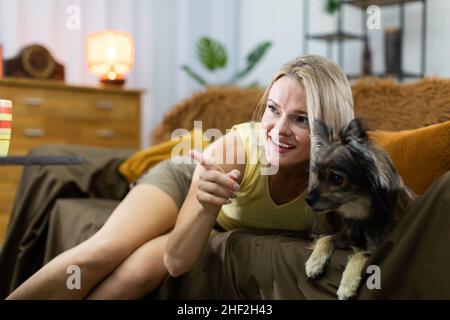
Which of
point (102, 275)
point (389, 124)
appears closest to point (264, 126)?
point (102, 275)

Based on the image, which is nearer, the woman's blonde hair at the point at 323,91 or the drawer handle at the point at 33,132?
the woman's blonde hair at the point at 323,91

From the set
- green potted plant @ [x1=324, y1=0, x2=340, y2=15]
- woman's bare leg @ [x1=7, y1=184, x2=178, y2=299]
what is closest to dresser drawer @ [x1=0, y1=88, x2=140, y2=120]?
green potted plant @ [x1=324, y1=0, x2=340, y2=15]

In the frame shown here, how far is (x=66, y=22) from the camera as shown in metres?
3.90

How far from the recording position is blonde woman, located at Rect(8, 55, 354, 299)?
1167mm

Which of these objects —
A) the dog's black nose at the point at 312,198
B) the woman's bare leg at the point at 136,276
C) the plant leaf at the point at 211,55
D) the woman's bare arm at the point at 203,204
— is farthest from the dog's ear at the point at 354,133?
the plant leaf at the point at 211,55

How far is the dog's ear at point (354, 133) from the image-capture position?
1.04 meters

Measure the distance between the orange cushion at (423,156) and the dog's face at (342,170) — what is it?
0.31 m

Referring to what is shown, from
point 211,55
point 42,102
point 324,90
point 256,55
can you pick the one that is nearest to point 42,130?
point 42,102

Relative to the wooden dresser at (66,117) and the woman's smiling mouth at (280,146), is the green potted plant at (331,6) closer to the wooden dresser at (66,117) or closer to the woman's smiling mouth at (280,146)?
the wooden dresser at (66,117)

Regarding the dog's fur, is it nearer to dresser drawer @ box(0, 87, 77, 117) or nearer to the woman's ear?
the woman's ear

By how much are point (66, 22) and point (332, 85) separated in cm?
315

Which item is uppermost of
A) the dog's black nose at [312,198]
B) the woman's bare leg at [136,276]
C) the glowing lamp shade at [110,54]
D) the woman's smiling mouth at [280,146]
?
the glowing lamp shade at [110,54]

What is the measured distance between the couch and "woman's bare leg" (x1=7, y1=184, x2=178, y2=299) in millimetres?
162
